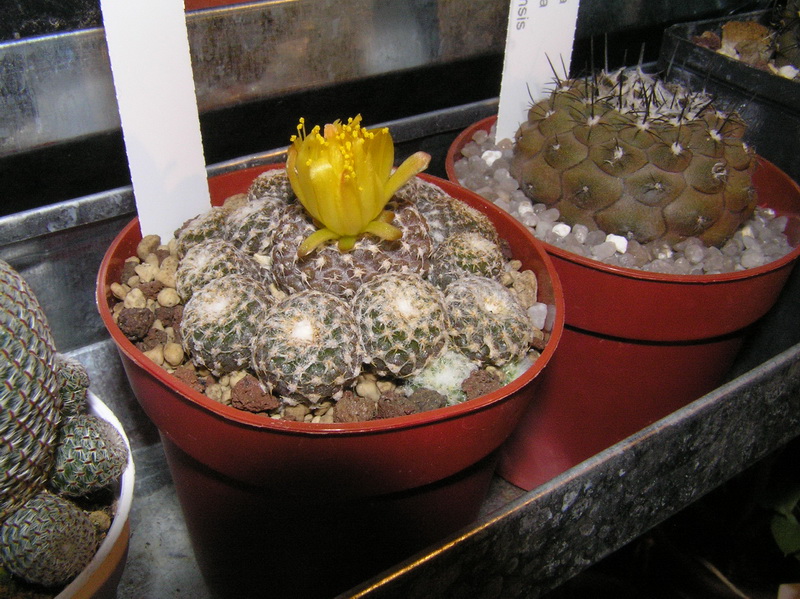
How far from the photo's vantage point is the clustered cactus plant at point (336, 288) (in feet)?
2.64

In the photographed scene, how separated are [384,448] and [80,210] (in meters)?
0.62

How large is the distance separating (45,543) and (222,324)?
0.95ft

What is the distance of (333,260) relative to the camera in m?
0.89

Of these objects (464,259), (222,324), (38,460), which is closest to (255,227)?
(222,324)

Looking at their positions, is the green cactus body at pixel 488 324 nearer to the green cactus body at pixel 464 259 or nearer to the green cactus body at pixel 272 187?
the green cactus body at pixel 464 259

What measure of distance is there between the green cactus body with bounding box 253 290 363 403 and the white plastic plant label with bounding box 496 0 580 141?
0.62 m

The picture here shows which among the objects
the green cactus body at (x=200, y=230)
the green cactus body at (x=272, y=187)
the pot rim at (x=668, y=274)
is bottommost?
the pot rim at (x=668, y=274)

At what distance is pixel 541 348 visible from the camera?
917 millimetres

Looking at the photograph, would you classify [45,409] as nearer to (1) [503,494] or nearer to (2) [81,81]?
(2) [81,81]

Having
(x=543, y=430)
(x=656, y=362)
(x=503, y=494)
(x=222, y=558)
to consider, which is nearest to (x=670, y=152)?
(x=656, y=362)

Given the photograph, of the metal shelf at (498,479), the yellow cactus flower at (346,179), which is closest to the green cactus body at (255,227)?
the yellow cactus flower at (346,179)

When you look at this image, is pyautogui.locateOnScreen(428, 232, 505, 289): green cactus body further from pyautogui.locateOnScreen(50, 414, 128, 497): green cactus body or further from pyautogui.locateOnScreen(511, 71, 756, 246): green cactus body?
pyautogui.locateOnScreen(50, 414, 128, 497): green cactus body

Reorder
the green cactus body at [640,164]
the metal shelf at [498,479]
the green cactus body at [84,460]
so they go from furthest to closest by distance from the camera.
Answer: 1. the green cactus body at [640,164]
2. the green cactus body at [84,460]
3. the metal shelf at [498,479]

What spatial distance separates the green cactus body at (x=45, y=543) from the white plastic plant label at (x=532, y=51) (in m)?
0.95
